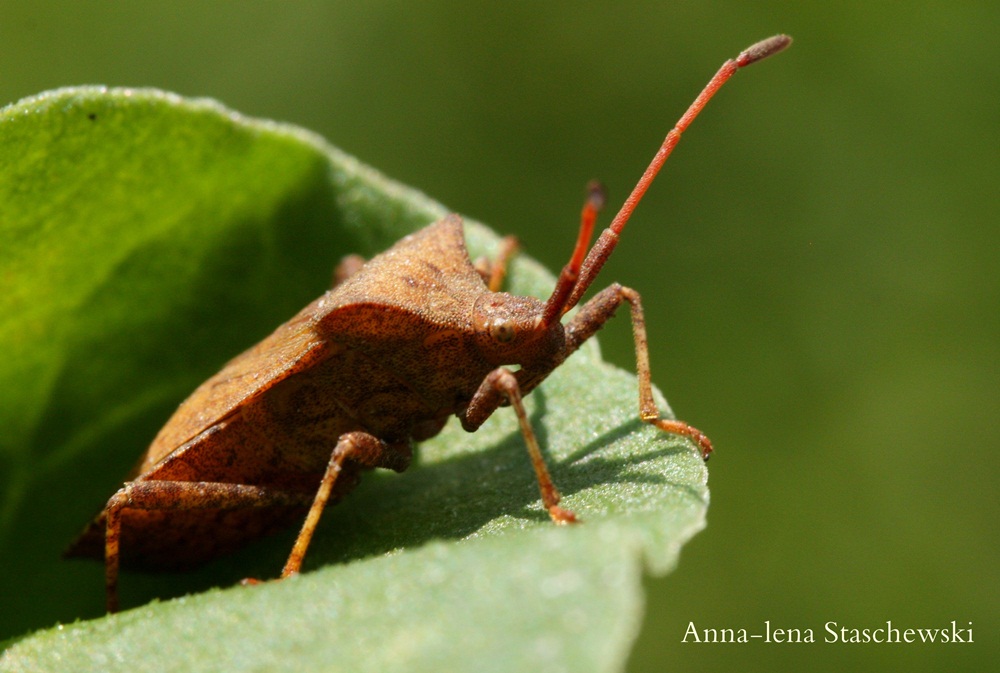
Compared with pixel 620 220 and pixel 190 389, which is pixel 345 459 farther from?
pixel 620 220

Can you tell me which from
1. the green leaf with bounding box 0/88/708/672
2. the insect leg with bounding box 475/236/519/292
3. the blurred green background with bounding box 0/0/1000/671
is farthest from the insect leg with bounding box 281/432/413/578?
the blurred green background with bounding box 0/0/1000/671

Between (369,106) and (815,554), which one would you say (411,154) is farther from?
(815,554)

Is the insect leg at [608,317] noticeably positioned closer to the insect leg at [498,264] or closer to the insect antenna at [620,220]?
the insect antenna at [620,220]

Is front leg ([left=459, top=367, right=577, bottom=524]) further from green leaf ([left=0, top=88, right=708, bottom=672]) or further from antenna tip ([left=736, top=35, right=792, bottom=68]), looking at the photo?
antenna tip ([left=736, top=35, right=792, bottom=68])

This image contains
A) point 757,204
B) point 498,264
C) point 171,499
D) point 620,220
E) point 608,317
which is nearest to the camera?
point 620,220

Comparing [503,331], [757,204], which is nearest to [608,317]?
[503,331]

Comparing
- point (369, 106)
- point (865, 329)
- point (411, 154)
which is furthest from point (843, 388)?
point (369, 106)
